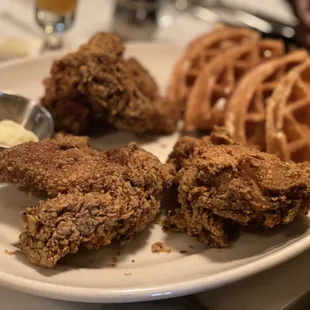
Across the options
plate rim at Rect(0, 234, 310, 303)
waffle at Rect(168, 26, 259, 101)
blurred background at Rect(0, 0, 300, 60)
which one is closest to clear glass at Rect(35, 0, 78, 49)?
blurred background at Rect(0, 0, 300, 60)

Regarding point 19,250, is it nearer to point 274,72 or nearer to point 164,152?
point 164,152

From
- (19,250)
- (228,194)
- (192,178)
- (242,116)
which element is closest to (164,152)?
(242,116)

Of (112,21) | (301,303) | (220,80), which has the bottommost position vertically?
(301,303)

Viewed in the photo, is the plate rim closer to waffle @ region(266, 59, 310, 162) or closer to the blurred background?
waffle @ region(266, 59, 310, 162)

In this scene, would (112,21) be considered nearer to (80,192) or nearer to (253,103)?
(253,103)

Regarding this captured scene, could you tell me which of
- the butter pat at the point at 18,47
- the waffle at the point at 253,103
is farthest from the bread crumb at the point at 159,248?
the butter pat at the point at 18,47

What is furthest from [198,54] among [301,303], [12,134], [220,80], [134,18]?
[301,303]
